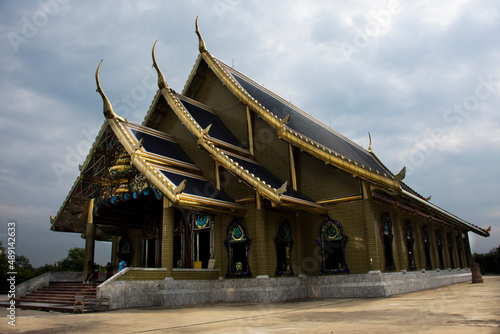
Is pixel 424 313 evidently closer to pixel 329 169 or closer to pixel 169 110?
pixel 329 169

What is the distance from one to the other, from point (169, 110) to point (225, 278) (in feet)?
25.7

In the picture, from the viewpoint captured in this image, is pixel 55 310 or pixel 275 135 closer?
pixel 55 310

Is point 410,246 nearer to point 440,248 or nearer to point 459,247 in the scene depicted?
point 440,248

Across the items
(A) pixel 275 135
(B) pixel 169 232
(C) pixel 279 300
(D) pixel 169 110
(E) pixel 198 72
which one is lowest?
(C) pixel 279 300

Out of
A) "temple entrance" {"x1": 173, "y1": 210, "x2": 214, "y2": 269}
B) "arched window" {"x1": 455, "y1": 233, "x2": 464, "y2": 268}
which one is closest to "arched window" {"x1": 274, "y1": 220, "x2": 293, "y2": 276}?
"temple entrance" {"x1": 173, "y1": 210, "x2": 214, "y2": 269}

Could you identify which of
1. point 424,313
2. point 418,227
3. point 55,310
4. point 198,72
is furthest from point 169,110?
point 424,313

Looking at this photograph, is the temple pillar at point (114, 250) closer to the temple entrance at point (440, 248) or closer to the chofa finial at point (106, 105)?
the chofa finial at point (106, 105)

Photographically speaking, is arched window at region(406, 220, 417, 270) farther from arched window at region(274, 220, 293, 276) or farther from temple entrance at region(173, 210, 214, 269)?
temple entrance at region(173, 210, 214, 269)

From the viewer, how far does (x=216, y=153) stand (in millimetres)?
13266

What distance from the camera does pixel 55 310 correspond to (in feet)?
35.2

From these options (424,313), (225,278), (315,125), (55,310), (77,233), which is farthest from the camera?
(315,125)

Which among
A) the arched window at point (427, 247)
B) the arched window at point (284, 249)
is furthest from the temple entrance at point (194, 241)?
the arched window at point (427, 247)

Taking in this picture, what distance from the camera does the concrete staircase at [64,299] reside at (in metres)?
10.2

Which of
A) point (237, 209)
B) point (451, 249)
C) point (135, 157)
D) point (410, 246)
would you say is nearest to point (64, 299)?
point (135, 157)
